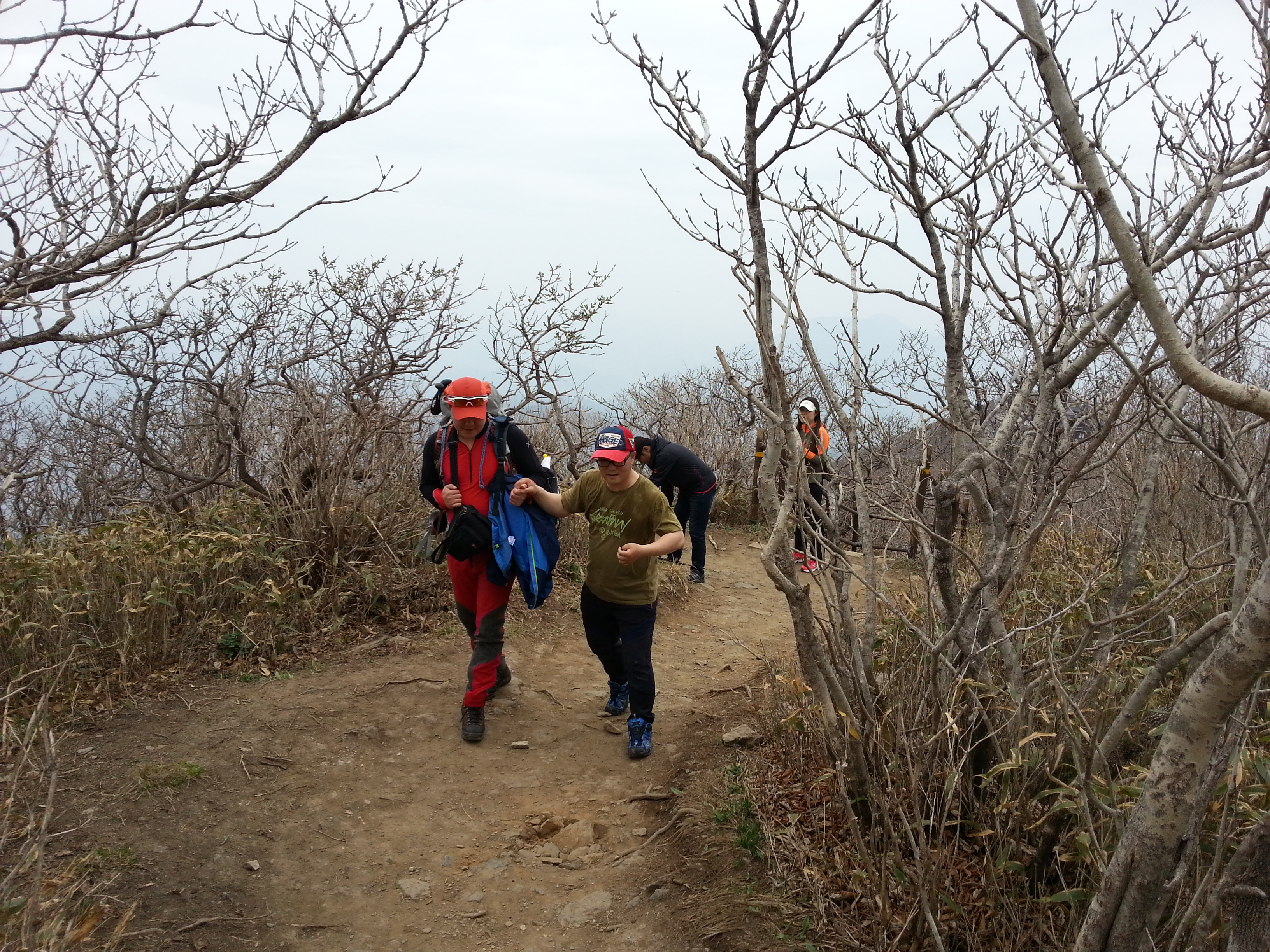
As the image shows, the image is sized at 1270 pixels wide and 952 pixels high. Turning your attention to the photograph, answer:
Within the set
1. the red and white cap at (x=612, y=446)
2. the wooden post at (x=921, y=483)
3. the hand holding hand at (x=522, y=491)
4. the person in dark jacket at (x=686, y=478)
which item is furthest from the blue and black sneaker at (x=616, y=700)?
the person in dark jacket at (x=686, y=478)

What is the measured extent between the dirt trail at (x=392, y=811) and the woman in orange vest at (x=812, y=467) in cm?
139

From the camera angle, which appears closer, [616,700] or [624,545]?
[624,545]

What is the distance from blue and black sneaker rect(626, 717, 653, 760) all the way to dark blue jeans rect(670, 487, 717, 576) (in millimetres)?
3208

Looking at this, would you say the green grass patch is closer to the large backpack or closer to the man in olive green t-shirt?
the large backpack

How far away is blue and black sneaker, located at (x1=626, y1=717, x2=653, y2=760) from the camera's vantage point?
4.63 metres

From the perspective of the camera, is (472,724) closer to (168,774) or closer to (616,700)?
(616,700)

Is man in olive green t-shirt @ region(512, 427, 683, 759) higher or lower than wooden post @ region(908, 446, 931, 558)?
lower

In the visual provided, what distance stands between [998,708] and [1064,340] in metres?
1.31

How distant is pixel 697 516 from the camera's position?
785 cm

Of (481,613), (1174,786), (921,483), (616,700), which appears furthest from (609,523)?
(1174,786)

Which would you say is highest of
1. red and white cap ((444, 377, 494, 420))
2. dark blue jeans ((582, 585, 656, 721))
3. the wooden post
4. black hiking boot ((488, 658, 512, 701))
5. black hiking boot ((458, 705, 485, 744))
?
red and white cap ((444, 377, 494, 420))

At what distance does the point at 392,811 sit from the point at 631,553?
1670 millimetres

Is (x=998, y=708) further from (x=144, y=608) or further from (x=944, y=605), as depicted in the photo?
(x=144, y=608)

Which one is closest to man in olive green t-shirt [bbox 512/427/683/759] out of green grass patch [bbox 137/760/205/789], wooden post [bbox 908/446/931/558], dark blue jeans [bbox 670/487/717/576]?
wooden post [bbox 908/446/931/558]
